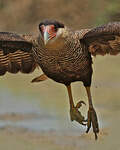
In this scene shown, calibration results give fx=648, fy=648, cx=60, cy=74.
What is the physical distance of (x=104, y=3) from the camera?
38.7 meters

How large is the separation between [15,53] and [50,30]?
2.05 meters

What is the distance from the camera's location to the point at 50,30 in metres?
7.02

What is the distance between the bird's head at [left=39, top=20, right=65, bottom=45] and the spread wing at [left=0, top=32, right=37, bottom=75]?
974 mm

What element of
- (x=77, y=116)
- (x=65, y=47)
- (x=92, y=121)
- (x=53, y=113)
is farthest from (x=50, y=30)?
(x=53, y=113)

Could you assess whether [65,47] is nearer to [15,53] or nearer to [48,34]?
[48,34]

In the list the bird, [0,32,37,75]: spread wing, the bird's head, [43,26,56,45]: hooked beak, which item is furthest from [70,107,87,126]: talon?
[43,26,56,45]: hooked beak

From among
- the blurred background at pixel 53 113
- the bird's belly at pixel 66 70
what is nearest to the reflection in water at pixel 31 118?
the blurred background at pixel 53 113

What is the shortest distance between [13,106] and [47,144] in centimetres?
433

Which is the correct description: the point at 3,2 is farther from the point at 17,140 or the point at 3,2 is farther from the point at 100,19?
the point at 17,140

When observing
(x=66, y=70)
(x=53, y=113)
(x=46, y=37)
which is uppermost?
(x=46, y=37)

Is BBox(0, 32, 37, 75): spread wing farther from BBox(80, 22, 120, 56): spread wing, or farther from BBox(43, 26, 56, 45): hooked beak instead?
BBox(43, 26, 56, 45): hooked beak

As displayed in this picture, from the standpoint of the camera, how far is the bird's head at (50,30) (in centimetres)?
698

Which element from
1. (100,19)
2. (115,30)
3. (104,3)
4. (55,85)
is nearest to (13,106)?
(55,85)

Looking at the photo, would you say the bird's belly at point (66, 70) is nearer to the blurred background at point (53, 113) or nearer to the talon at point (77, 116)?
the talon at point (77, 116)
